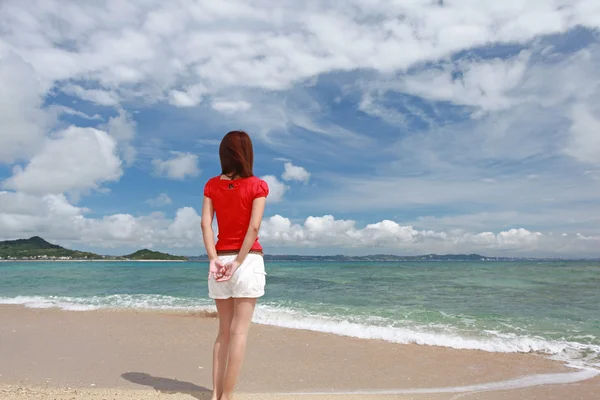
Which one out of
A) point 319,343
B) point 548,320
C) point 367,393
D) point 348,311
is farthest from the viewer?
point 348,311

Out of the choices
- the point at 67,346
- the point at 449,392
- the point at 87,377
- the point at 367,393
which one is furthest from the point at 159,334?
the point at 449,392

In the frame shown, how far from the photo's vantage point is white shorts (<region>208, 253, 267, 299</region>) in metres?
3.30

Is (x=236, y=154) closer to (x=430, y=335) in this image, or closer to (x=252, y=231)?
(x=252, y=231)

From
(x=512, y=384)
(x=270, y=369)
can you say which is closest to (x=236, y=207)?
(x=270, y=369)

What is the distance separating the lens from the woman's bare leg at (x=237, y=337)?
3402 millimetres

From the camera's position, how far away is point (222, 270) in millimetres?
3312

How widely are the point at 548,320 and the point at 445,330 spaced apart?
409 cm

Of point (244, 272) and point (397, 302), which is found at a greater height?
point (244, 272)

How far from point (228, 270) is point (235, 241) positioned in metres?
0.25

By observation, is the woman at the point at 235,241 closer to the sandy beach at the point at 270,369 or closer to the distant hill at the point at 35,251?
the sandy beach at the point at 270,369

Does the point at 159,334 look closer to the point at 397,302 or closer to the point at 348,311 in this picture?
the point at 348,311

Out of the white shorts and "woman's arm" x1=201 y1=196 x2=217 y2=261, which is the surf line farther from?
"woman's arm" x1=201 y1=196 x2=217 y2=261

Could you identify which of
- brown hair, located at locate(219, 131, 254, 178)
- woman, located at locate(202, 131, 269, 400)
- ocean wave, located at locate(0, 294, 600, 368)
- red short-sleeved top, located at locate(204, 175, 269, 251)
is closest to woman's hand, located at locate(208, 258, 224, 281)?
woman, located at locate(202, 131, 269, 400)

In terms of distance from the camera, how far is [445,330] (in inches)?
389
